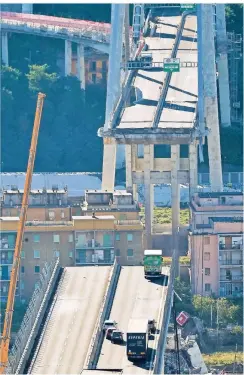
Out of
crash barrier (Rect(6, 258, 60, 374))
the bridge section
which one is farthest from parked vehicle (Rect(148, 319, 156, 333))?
the bridge section

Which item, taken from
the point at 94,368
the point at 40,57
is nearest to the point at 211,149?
the point at 40,57

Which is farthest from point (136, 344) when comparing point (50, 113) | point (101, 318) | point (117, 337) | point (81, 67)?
point (81, 67)

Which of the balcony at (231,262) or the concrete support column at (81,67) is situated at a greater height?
the concrete support column at (81,67)

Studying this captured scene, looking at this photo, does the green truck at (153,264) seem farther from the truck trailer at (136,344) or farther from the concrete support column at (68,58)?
the concrete support column at (68,58)

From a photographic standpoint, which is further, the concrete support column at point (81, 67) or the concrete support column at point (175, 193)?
the concrete support column at point (81, 67)

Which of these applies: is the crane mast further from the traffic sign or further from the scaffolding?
the scaffolding

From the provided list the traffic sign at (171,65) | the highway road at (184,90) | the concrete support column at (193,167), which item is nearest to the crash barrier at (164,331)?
the concrete support column at (193,167)

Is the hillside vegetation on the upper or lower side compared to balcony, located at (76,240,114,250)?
upper
